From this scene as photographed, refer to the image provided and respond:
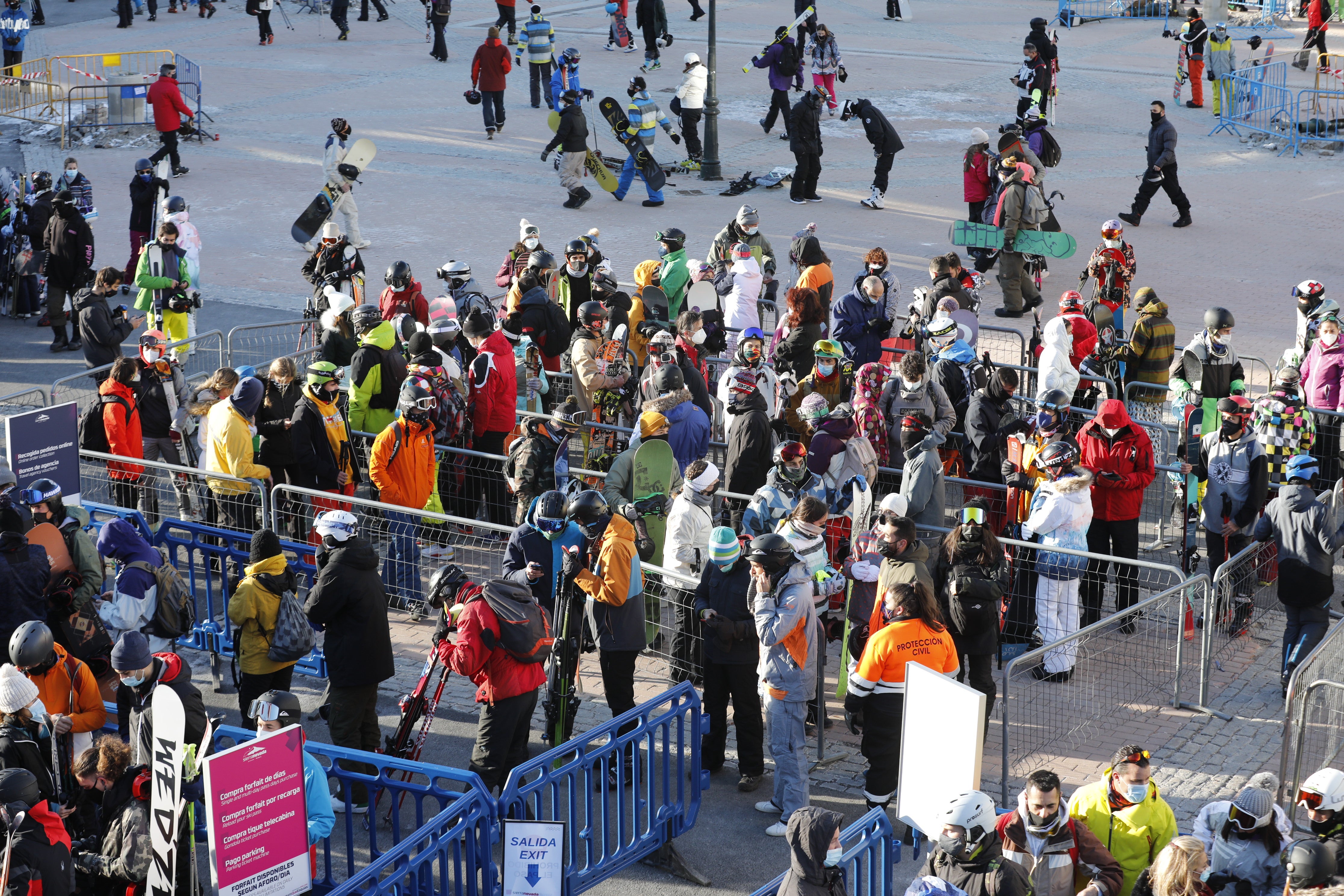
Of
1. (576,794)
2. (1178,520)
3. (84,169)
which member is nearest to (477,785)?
(576,794)

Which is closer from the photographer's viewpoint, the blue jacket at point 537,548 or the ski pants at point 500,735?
the ski pants at point 500,735

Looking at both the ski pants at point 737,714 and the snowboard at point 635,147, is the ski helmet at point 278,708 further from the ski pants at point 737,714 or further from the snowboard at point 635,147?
the snowboard at point 635,147

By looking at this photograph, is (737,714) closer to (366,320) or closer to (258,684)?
(258,684)

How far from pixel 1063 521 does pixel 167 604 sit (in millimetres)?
5963

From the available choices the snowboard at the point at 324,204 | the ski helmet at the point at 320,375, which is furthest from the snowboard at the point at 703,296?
the snowboard at the point at 324,204

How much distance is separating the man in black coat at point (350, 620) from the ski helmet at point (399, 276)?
5.67m

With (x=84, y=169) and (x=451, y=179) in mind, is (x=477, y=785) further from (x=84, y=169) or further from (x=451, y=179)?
(x=84, y=169)

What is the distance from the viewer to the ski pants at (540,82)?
1096 inches

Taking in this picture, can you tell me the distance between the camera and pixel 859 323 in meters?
14.2

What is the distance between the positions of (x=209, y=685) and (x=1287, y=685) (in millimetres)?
7309

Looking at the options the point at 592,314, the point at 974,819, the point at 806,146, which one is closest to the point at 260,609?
the point at 974,819

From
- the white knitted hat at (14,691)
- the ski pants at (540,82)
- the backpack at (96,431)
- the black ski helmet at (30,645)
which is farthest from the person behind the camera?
the ski pants at (540,82)

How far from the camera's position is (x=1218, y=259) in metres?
19.9

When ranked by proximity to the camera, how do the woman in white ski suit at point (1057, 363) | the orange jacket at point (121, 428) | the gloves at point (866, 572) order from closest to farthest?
the gloves at point (866, 572) → the orange jacket at point (121, 428) → the woman in white ski suit at point (1057, 363)
